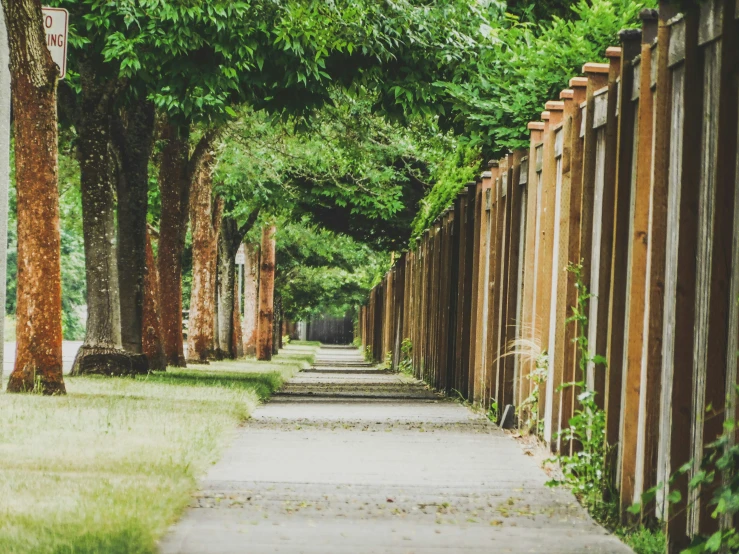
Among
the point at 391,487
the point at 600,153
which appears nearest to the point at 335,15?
the point at 600,153

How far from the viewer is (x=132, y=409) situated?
11.6 meters

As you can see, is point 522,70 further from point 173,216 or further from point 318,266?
point 318,266

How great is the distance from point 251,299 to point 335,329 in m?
69.4

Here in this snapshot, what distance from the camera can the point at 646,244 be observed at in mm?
6215

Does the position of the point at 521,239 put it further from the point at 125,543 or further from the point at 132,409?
the point at 125,543

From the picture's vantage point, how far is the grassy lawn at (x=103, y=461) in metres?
5.27

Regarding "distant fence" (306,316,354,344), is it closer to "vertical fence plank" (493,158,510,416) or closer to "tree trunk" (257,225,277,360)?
"tree trunk" (257,225,277,360)

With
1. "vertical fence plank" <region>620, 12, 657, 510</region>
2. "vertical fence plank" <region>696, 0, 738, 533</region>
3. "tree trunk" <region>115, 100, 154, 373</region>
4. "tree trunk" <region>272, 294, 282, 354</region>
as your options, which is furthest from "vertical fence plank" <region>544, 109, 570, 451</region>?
"tree trunk" <region>272, 294, 282, 354</region>

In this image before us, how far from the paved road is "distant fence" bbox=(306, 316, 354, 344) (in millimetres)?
97131

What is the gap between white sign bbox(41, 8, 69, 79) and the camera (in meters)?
12.6

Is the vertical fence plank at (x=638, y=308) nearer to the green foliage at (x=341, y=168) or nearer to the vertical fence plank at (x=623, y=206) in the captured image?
the vertical fence plank at (x=623, y=206)

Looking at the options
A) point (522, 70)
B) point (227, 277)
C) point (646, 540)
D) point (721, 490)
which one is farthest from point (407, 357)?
point (721, 490)

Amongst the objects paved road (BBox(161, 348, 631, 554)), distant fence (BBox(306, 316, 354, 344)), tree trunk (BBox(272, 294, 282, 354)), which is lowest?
distant fence (BBox(306, 316, 354, 344))

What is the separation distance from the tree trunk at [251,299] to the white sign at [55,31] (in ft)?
85.8
